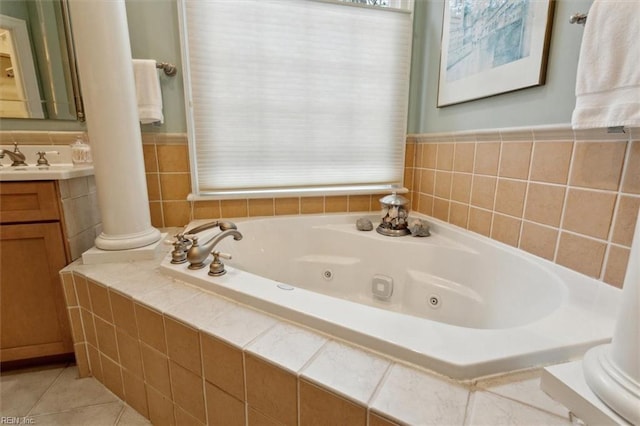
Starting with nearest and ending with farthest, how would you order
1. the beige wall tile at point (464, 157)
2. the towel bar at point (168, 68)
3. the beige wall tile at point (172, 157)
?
the beige wall tile at point (464, 157) → the towel bar at point (168, 68) → the beige wall tile at point (172, 157)

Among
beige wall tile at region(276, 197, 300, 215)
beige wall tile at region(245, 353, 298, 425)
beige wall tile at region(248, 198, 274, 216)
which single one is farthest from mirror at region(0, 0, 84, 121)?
beige wall tile at region(245, 353, 298, 425)

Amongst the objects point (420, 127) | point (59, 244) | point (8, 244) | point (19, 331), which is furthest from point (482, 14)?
point (19, 331)

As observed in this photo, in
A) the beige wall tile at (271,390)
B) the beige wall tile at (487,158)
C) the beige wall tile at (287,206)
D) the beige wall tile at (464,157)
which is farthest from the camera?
the beige wall tile at (287,206)

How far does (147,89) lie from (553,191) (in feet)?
5.62

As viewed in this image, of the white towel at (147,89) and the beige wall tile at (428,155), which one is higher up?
the white towel at (147,89)

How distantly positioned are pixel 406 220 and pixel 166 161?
4.27 ft

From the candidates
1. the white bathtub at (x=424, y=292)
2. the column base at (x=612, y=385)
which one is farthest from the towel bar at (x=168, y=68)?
the column base at (x=612, y=385)

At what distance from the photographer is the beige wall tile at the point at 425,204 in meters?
1.60

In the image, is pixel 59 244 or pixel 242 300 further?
pixel 59 244

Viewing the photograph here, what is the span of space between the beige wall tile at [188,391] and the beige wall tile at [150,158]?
1.09m

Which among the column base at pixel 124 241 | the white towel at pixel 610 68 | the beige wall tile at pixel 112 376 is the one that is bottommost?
the beige wall tile at pixel 112 376

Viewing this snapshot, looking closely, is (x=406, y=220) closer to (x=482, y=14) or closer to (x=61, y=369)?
(x=482, y=14)

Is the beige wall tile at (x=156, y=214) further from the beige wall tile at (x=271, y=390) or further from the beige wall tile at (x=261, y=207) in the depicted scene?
the beige wall tile at (x=271, y=390)

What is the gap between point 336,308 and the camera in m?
0.72
